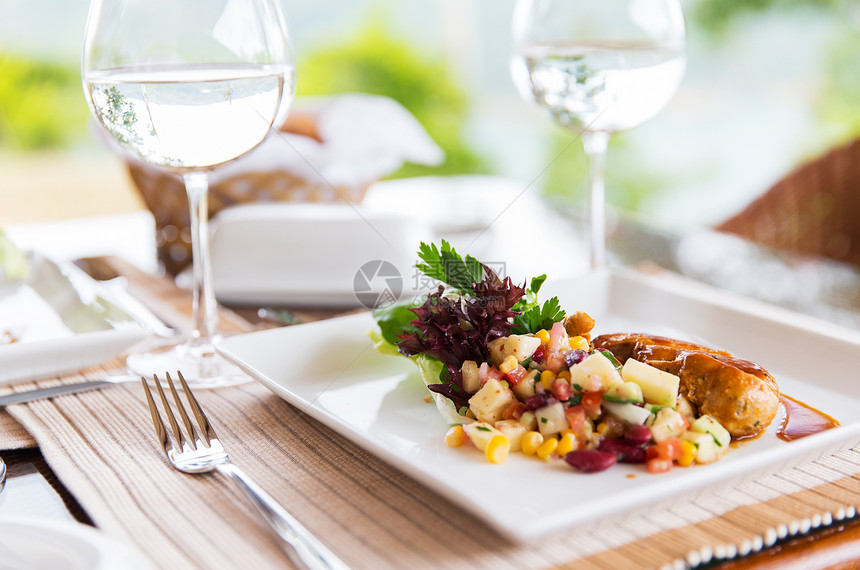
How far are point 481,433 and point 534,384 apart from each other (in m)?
0.10

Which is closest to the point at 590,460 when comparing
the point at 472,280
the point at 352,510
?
the point at 352,510

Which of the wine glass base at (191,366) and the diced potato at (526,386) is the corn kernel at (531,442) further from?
the wine glass base at (191,366)

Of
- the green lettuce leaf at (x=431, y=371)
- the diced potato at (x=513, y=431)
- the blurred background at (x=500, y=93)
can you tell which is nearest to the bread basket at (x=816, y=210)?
the green lettuce leaf at (x=431, y=371)

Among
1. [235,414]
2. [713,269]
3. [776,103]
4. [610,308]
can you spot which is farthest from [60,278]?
[776,103]

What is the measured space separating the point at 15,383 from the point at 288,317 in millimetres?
513

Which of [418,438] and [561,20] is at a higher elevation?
[561,20]

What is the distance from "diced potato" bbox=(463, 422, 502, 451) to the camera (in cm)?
92

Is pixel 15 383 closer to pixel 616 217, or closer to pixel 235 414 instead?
pixel 235 414

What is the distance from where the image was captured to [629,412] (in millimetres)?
915

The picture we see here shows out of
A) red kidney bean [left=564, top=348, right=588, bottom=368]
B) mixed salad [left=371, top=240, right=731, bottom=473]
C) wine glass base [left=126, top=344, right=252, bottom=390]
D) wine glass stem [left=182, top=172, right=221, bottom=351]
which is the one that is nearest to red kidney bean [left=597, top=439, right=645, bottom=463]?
mixed salad [left=371, top=240, right=731, bottom=473]

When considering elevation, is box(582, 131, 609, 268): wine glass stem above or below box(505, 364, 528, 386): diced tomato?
above

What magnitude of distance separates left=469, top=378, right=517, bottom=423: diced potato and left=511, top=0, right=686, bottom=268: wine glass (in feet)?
2.42

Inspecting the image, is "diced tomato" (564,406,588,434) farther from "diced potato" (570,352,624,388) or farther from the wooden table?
the wooden table

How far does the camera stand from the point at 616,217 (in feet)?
8.39
